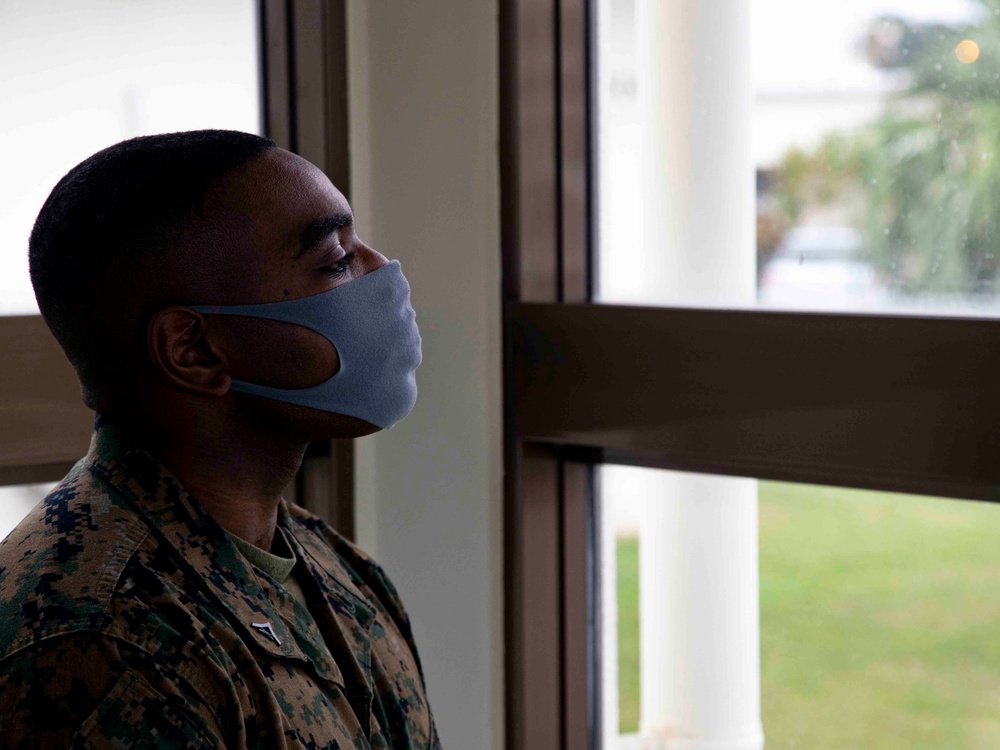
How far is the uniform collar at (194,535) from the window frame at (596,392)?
724 millimetres

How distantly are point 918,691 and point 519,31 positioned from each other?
117 cm

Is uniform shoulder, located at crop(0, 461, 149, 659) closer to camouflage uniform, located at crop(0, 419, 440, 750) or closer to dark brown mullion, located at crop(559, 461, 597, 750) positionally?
camouflage uniform, located at crop(0, 419, 440, 750)

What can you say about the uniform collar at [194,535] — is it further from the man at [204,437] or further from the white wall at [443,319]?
the white wall at [443,319]

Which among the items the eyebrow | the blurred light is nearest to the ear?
the eyebrow

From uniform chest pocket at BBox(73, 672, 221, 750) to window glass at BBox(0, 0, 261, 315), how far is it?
92 cm

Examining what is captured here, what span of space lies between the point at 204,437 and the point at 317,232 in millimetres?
238

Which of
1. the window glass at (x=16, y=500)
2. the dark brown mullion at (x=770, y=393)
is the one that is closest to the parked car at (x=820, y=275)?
the dark brown mullion at (x=770, y=393)

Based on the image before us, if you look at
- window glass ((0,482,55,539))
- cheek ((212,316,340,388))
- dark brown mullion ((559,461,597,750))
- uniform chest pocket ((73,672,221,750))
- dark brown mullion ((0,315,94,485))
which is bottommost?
dark brown mullion ((559,461,597,750))

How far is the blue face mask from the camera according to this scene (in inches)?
46.1

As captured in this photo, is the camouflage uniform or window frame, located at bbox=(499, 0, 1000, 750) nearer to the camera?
the camouflage uniform

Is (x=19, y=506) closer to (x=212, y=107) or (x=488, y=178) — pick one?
(x=212, y=107)

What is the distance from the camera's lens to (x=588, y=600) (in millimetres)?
1969

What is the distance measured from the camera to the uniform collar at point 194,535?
42.4 inches

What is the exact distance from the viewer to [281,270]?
1.16m
